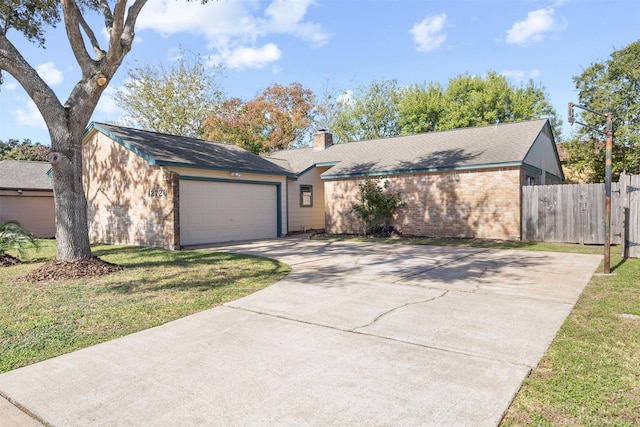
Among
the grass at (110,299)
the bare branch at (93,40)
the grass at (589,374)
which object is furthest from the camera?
the bare branch at (93,40)

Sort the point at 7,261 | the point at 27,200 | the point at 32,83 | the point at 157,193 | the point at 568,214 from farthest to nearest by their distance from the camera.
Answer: the point at 27,200 → the point at 568,214 → the point at 157,193 → the point at 7,261 → the point at 32,83

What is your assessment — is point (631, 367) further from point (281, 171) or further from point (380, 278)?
point (281, 171)

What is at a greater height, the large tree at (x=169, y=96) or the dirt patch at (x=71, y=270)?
the large tree at (x=169, y=96)

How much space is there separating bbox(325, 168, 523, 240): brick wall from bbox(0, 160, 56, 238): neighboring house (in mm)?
15735

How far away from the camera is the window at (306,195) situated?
64.4ft

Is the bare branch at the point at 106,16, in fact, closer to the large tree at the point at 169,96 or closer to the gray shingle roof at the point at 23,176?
the gray shingle roof at the point at 23,176

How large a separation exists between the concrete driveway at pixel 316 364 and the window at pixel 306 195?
13059 mm

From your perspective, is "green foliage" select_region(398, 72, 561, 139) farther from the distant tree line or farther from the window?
the window

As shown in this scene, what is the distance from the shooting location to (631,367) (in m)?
3.49

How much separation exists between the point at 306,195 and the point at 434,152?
654 centimetres

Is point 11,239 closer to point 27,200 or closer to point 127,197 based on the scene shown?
point 127,197

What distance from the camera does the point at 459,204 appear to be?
15.4 meters

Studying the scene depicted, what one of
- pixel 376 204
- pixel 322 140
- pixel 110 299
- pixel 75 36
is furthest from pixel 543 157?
pixel 110 299

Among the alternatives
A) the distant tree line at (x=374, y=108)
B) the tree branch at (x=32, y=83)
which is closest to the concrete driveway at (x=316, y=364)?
the tree branch at (x=32, y=83)
